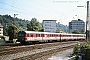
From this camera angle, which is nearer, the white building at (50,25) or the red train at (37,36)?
the red train at (37,36)

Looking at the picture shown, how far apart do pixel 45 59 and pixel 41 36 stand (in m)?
24.7

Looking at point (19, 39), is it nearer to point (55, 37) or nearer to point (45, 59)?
point (55, 37)

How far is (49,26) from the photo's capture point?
151875mm

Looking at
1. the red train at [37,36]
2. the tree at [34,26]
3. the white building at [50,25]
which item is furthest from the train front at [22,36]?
the white building at [50,25]

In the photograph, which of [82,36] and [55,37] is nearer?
[55,37]

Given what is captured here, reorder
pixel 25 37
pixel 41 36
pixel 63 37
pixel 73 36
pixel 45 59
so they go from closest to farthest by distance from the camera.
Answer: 1. pixel 45 59
2. pixel 25 37
3. pixel 41 36
4. pixel 63 37
5. pixel 73 36

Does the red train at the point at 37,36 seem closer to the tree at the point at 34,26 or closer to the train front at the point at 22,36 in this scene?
the train front at the point at 22,36

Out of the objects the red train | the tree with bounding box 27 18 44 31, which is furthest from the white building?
the red train

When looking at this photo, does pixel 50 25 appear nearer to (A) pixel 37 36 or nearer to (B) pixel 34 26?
(B) pixel 34 26

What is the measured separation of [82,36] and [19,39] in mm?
41182

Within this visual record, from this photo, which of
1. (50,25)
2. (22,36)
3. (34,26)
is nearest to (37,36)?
(22,36)

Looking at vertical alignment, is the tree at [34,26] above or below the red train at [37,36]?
above

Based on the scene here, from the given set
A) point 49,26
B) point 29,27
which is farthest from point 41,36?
point 49,26

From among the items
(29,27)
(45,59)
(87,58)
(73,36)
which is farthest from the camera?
(29,27)
